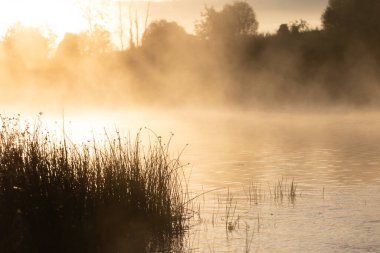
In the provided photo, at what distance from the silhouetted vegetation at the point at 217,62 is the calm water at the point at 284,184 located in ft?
72.6

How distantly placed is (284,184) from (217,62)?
4852cm

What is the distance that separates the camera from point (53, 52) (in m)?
85.5

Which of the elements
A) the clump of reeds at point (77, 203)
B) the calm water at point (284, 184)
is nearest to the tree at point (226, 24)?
the calm water at point (284, 184)

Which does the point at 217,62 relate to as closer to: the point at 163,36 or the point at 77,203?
the point at 163,36

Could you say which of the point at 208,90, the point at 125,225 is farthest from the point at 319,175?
the point at 208,90

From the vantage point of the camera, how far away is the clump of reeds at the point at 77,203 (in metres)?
10.5

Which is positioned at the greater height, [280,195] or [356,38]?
[356,38]

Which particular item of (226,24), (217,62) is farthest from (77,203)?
(226,24)

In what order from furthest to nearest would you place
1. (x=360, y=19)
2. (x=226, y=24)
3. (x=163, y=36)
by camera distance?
(x=226, y=24) → (x=163, y=36) → (x=360, y=19)

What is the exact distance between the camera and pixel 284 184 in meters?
18.0

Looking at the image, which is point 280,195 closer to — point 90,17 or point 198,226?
point 198,226

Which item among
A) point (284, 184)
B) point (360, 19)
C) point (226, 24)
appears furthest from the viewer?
point (226, 24)

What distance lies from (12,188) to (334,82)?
51007mm

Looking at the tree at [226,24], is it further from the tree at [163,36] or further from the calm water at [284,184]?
the calm water at [284,184]
